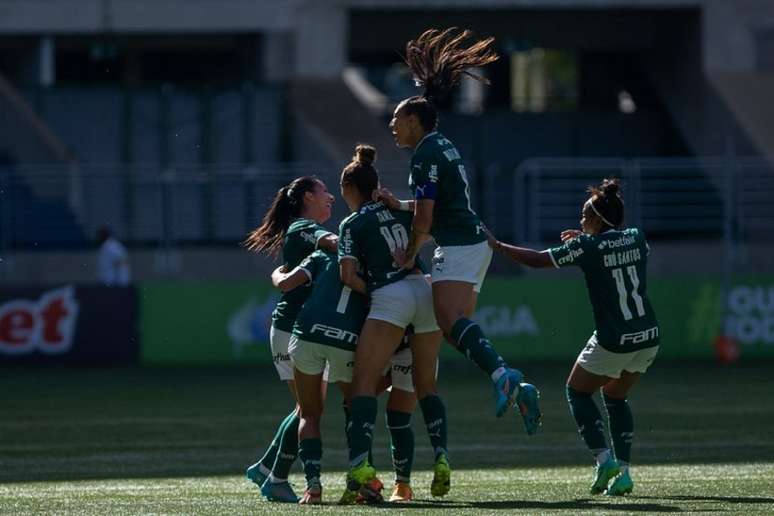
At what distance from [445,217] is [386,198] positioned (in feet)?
1.36

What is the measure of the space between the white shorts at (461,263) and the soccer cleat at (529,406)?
0.80m

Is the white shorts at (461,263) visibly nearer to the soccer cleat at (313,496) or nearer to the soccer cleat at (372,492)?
the soccer cleat at (372,492)

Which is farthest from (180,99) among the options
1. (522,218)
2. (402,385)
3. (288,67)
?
(402,385)

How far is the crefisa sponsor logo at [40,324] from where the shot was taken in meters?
22.5

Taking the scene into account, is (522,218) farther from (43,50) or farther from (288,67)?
(43,50)

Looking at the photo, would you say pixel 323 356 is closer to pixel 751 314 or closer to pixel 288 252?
pixel 288 252

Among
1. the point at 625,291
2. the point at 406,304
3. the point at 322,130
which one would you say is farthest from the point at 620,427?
the point at 322,130

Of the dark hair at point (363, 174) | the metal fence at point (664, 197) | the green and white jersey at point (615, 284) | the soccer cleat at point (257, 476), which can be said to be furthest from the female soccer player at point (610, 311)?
the metal fence at point (664, 197)

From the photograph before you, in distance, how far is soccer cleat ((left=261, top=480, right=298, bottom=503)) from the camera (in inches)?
383

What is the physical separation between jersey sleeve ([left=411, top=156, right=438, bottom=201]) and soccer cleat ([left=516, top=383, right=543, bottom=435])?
3.92ft

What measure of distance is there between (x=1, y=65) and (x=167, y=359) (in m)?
Result: 12.2

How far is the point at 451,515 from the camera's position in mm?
8664

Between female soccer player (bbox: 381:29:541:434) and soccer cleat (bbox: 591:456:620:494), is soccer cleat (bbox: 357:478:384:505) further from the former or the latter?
soccer cleat (bbox: 591:456:620:494)

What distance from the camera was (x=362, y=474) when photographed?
30.3 ft
